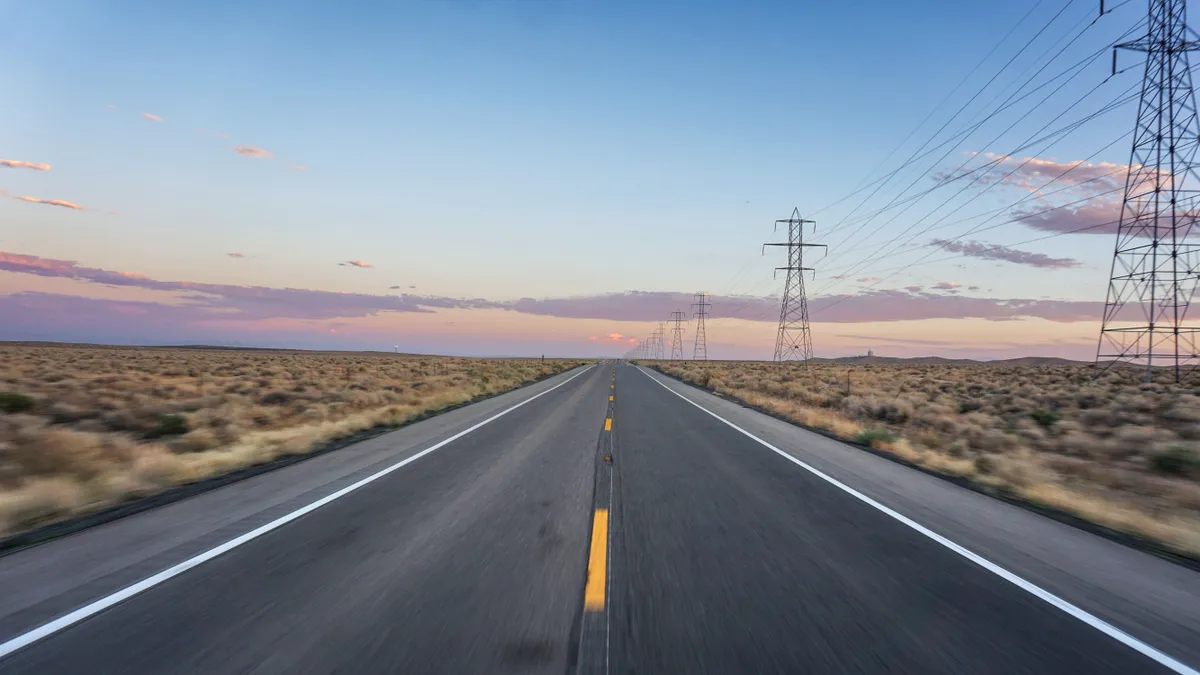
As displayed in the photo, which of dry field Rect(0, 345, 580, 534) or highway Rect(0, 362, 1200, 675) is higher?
highway Rect(0, 362, 1200, 675)

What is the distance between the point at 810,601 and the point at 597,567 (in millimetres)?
1709

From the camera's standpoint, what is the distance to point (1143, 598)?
4941 mm

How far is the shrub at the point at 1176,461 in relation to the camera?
11867 millimetres

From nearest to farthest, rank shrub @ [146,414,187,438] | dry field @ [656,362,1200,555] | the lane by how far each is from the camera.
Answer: the lane, dry field @ [656,362,1200,555], shrub @ [146,414,187,438]

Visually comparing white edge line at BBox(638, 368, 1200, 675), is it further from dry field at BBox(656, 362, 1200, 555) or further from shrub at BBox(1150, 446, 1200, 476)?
shrub at BBox(1150, 446, 1200, 476)

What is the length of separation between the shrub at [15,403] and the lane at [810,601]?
15.9 metres

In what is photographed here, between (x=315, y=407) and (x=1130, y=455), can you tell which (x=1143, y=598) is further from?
(x=315, y=407)

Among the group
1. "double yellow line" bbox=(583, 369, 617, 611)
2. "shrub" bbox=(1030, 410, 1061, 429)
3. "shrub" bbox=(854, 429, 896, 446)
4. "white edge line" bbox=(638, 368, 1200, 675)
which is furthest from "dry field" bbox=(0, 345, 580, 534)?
"shrub" bbox=(1030, 410, 1061, 429)

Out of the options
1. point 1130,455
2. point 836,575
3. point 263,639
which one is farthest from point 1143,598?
point 1130,455

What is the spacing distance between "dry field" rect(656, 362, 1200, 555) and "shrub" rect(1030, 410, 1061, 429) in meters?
0.03

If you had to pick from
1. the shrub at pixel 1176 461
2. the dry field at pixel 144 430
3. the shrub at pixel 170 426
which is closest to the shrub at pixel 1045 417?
the shrub at pixel 1176 461

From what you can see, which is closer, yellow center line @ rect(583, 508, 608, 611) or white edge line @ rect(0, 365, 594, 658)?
white edge line @ rect(0, 365, 594, 658)

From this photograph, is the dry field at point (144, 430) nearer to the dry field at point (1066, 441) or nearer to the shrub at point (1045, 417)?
the dry field at point (1066, 441)

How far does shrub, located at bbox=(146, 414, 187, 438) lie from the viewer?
14969 mm
